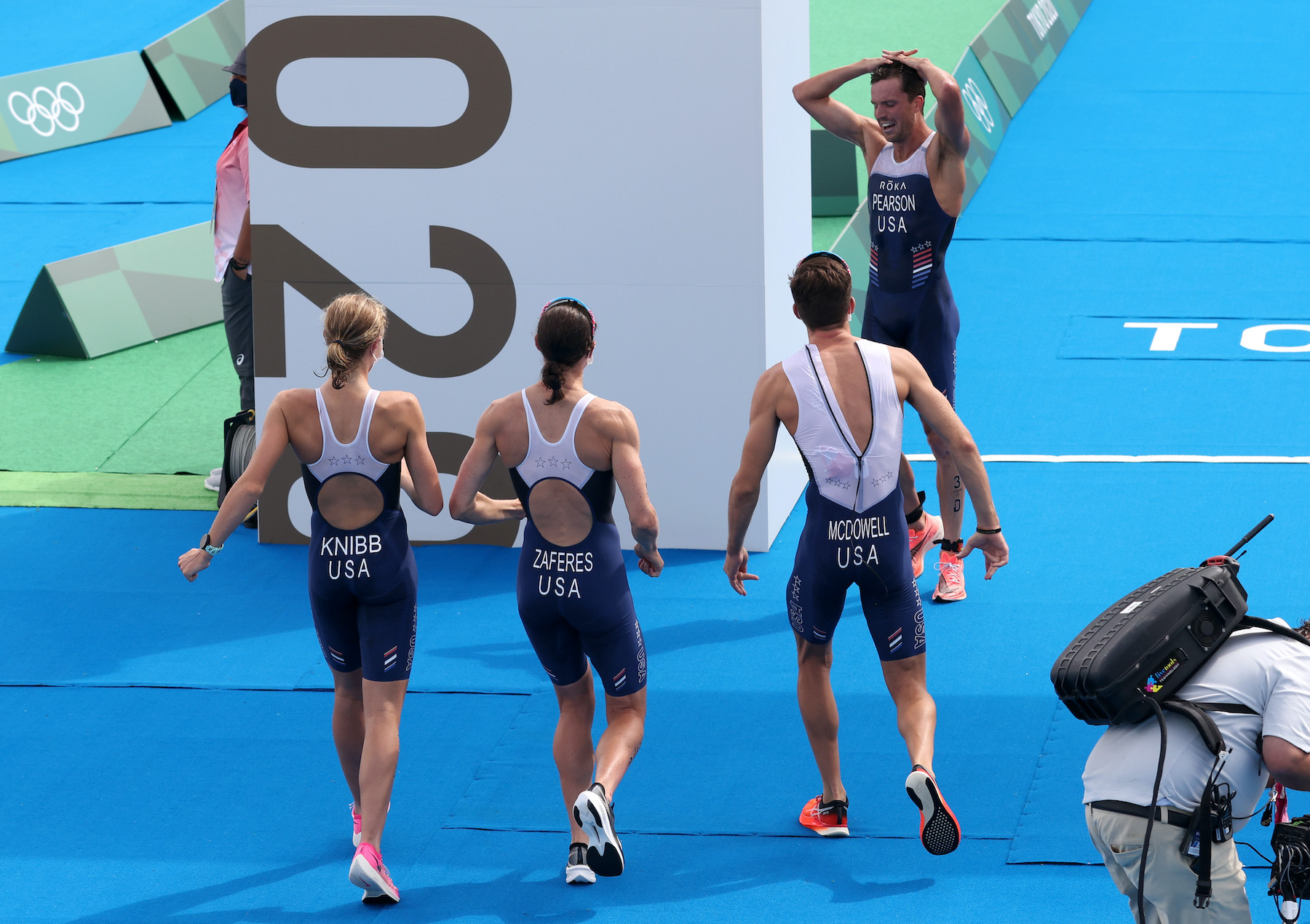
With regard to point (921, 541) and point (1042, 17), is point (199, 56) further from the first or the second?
point (921, 541)

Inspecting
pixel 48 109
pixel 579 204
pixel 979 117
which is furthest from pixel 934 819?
pixel 48 109

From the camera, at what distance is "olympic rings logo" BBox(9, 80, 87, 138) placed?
55.1 feet

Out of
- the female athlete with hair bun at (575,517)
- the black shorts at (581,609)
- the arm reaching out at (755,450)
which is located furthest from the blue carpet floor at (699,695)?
the arm reaching out at (755,450)

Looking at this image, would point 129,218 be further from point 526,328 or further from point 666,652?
point 666,652

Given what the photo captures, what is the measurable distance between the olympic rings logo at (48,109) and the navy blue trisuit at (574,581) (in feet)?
44.5

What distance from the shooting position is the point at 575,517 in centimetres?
524

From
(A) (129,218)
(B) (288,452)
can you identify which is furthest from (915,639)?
(A) (129,218)

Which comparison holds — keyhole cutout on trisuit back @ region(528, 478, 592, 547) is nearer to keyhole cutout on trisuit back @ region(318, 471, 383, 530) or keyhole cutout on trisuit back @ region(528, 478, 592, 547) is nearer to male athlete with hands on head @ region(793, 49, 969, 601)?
keyhole cutout on trisuit back @ region(318, 471, 383, 530)

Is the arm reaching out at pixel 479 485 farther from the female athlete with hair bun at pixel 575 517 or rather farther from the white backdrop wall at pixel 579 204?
the white backdrop wall at pixel 579 204

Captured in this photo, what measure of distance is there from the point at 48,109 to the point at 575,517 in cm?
1391

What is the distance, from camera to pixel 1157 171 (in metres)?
14.5

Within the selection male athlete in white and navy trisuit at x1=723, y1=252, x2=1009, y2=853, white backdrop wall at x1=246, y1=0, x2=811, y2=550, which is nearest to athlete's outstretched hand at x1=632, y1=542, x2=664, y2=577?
male athlete in white and navy trisuit at x1=723, y1=252, x2=1009, y2=853

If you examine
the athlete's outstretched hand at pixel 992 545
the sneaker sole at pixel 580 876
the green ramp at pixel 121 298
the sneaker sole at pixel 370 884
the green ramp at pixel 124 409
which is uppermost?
the athlete's outstretched hand at pixel 992 545

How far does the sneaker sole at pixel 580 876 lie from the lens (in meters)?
5.31
